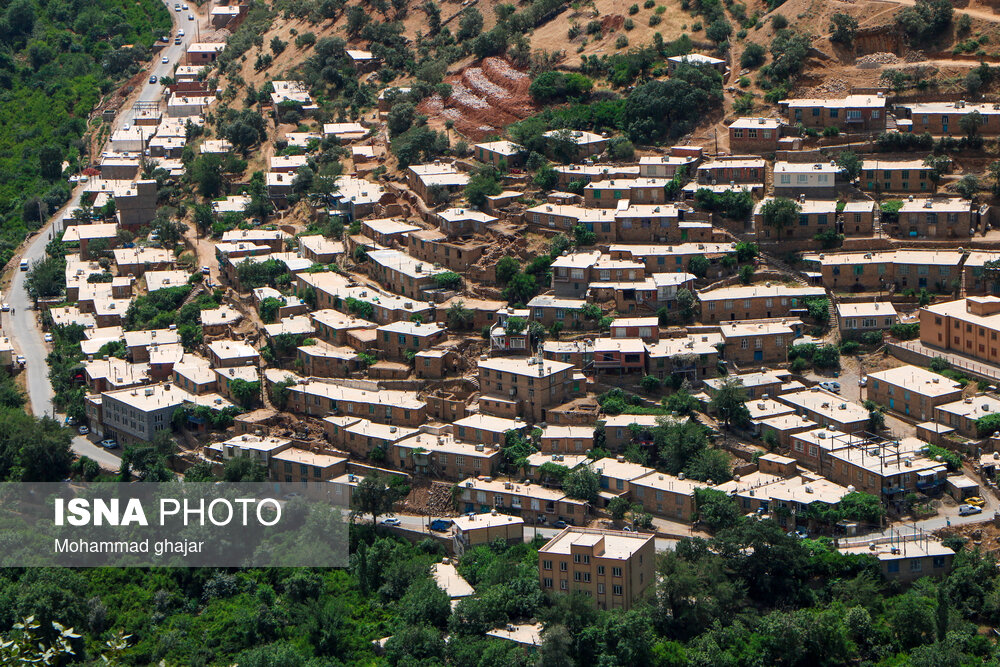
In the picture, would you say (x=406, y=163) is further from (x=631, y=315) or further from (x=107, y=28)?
(x=107, y=28)

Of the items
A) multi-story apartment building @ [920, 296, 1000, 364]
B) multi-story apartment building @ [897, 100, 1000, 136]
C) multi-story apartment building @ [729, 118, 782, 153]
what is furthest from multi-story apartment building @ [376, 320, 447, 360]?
multi-story apartment building @ [897, 100, 1000, 136]

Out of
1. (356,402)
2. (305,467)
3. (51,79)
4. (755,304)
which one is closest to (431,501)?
(305,467)

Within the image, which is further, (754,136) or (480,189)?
(754,136)

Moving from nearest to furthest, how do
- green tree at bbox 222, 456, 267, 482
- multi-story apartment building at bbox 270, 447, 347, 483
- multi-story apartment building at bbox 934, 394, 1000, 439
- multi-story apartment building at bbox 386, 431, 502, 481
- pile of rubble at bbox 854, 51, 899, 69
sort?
multi-story apartment building at bbox 934, 394, 1000, 439
multi-story apartment building at bbox 386, 431, 502, 481
green tree at bbox 222, 456, 267, 482
multi-story apartment building at bbox 270, 447, 347, 483
pile of rubble at bbox 854, 51, 899, 69

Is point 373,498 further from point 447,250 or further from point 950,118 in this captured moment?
point 950,118

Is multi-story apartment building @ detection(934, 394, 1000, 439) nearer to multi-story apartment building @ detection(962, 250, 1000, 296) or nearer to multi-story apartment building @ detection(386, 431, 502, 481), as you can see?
multi-story apartment building @ detection(962, 250, 1000, 296)

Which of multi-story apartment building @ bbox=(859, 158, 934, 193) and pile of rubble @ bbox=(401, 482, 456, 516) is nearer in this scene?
pile of rubble @ bbox=(401, 482, 456, 516)

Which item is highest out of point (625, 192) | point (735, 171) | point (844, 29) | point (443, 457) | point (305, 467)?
point (844, 29)

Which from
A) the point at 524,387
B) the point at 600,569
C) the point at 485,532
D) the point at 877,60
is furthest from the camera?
the point at 877,60
